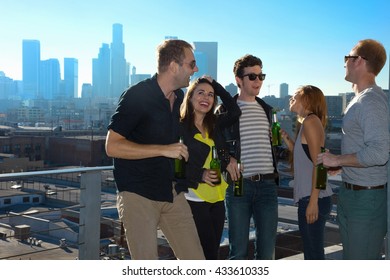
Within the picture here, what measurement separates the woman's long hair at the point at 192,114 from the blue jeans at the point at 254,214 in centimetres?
44

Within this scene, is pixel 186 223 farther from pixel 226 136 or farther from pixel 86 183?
pixel 86 183

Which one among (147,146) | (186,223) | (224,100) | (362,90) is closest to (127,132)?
(147,146)

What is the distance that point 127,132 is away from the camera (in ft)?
7.18

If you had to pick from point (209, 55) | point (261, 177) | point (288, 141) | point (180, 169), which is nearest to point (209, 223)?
point (180, 169)

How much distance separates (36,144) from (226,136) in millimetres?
66451

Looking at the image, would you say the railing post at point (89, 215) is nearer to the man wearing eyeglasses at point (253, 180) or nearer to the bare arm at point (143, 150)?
the man wearing eyeglasses at point (253, 180)

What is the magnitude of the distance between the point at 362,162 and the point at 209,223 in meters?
0.89

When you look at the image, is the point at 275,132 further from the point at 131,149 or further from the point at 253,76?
the point at 131,149

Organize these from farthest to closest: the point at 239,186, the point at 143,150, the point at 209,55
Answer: the point at 209,55
the point at 239,186
the point at 143,150

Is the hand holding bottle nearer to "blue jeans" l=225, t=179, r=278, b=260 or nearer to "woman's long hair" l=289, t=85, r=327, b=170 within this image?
"blue jeans" l=225, t=179, r=278, b=260

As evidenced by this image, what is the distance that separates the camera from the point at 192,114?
280cm

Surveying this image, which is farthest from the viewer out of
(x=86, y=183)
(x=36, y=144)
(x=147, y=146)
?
(x=36, y=144)

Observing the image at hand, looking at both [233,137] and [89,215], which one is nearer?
[233,137]

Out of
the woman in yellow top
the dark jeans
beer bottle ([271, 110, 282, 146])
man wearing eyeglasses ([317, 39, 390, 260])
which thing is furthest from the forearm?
beer bottle ([271, 110, 282, 146])
